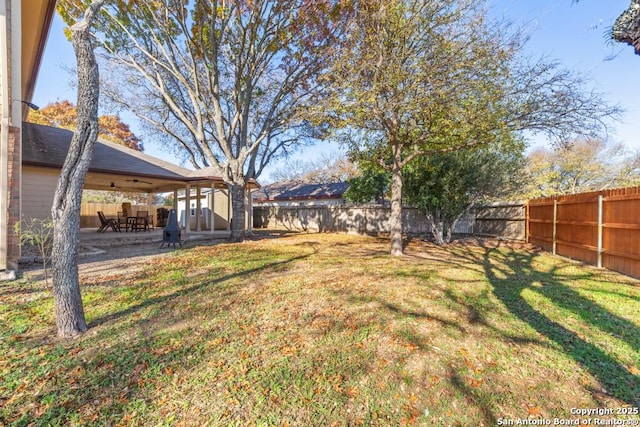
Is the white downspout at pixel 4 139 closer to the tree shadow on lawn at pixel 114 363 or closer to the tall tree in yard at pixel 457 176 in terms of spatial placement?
the tree shadow on lawn at pixel 114 363

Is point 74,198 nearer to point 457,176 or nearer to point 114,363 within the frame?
point 114,363

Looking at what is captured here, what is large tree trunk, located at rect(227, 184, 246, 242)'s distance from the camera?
34.0ft

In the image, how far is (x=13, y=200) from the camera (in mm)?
5410

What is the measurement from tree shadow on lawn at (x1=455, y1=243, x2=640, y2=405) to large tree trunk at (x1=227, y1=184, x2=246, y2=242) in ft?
25.9

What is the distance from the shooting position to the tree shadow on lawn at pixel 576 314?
2.45 meters

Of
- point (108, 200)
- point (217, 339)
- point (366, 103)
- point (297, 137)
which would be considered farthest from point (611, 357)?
point (108, 200)

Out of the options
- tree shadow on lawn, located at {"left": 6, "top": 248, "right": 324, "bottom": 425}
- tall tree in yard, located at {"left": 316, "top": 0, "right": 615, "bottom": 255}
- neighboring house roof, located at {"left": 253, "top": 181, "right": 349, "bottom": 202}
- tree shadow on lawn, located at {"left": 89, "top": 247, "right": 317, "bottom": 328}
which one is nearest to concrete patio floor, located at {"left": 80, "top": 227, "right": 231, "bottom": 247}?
tree shadow on lawn, located at {"left": 89, "top": 247, "right": 317, "bottom": 328}

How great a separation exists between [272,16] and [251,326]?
921cm

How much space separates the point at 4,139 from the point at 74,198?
404 cm

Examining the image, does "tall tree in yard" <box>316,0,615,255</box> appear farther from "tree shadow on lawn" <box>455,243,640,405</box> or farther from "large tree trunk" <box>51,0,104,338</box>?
"large tree trunk" <box>51,0,104,338</box>

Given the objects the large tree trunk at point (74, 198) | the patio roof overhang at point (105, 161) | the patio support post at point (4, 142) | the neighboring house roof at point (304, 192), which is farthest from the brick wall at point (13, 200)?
the neighboring house roof at point (304, 192)

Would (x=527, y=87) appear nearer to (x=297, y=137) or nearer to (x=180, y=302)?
(x=180, y=302)

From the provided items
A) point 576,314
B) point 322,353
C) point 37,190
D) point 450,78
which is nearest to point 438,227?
point 450,78

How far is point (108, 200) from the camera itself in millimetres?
25875
